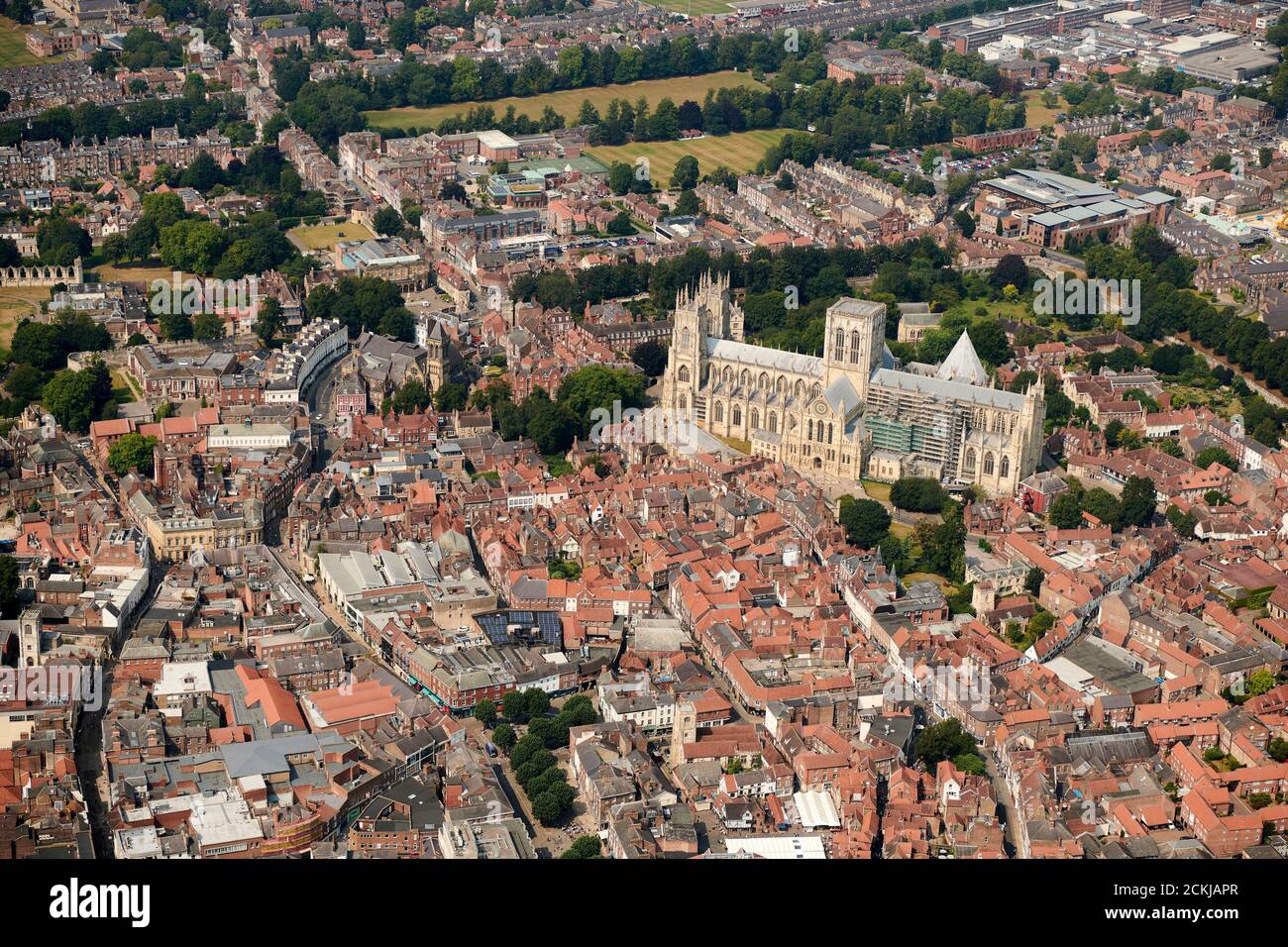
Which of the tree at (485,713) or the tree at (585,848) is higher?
the tree at (485,713)

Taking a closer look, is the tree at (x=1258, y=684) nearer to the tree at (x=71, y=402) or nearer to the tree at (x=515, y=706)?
the tree at (x=515, y=706)

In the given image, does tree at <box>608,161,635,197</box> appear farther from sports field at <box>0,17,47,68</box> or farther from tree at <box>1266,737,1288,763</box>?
tree at <box>1266,737,1288,763</box>

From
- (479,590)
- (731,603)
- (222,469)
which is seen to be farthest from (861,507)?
(222,469)

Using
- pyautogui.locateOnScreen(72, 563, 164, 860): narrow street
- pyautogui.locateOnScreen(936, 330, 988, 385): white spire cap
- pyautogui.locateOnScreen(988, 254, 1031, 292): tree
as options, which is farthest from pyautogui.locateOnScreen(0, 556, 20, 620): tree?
pyautogui.locateOnScreen(988, 254, 1031, 292): tree

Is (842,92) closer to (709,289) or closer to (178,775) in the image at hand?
(709,289)

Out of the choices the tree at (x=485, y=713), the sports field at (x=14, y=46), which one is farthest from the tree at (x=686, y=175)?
the tree at (x=485, y=713)

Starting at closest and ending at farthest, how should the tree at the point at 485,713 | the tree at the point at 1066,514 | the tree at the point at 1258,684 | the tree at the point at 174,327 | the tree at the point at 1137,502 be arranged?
the tree at the point at 485,713 < the tree at the point at 1258,684 < the tree at the point at 1066,514 < the tree at the point at 1137,502 < the tree at the point at 174,327
